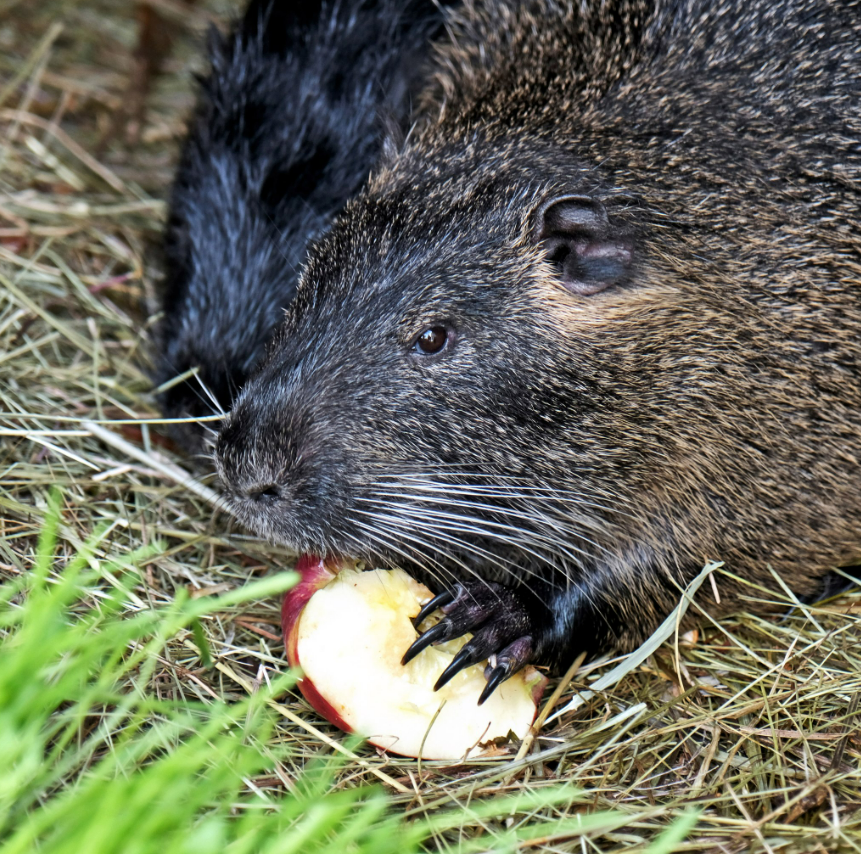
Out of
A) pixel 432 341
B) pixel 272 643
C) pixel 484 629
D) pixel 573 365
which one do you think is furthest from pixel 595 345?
pixel 272 643

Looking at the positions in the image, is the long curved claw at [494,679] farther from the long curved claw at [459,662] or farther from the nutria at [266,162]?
the nutria at [266,162]

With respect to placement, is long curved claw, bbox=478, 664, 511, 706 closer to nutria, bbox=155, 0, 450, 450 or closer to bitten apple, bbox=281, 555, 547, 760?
bitten apple, bbox=281, 555, 547, 760

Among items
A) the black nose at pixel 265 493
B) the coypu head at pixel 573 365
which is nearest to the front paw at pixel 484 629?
the coypu head at pixel 573 365

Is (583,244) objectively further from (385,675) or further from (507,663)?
(385,675)

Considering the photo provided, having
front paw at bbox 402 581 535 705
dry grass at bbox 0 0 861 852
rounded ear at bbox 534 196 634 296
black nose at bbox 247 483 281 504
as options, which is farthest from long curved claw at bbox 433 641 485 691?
rounded ear at bbox 534 196 634 296

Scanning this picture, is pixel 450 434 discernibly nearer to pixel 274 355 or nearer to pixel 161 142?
pixel 274 355
